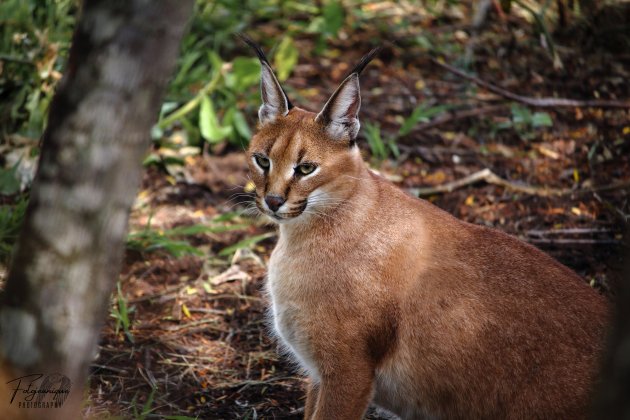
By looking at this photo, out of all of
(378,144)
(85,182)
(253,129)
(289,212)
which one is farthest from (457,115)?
(85,182)

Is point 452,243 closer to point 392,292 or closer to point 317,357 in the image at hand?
point 392,292

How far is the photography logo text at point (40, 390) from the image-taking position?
2443mm

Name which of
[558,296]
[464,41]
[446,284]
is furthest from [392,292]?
[464,41]

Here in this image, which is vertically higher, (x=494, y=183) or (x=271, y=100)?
(x=271, y=100)

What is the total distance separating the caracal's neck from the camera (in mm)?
3817

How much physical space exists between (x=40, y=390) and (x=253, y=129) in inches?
177

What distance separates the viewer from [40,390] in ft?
8.02

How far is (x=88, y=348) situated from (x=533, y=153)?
4699 millimetres

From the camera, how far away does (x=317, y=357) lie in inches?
143

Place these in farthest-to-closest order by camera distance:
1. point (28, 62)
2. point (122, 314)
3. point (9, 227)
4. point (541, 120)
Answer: point (541, 120), point (28, 62), point (9, 227), point (122, 314)

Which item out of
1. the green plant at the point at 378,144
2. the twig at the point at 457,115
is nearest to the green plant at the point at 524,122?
the twig at the point at 457,115

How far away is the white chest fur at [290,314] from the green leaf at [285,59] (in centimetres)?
357

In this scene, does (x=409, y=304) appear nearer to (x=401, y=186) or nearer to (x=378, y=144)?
(x=401, y=186)

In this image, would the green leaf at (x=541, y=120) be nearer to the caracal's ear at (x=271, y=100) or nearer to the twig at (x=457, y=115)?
the twig at (x=457, y=115)
